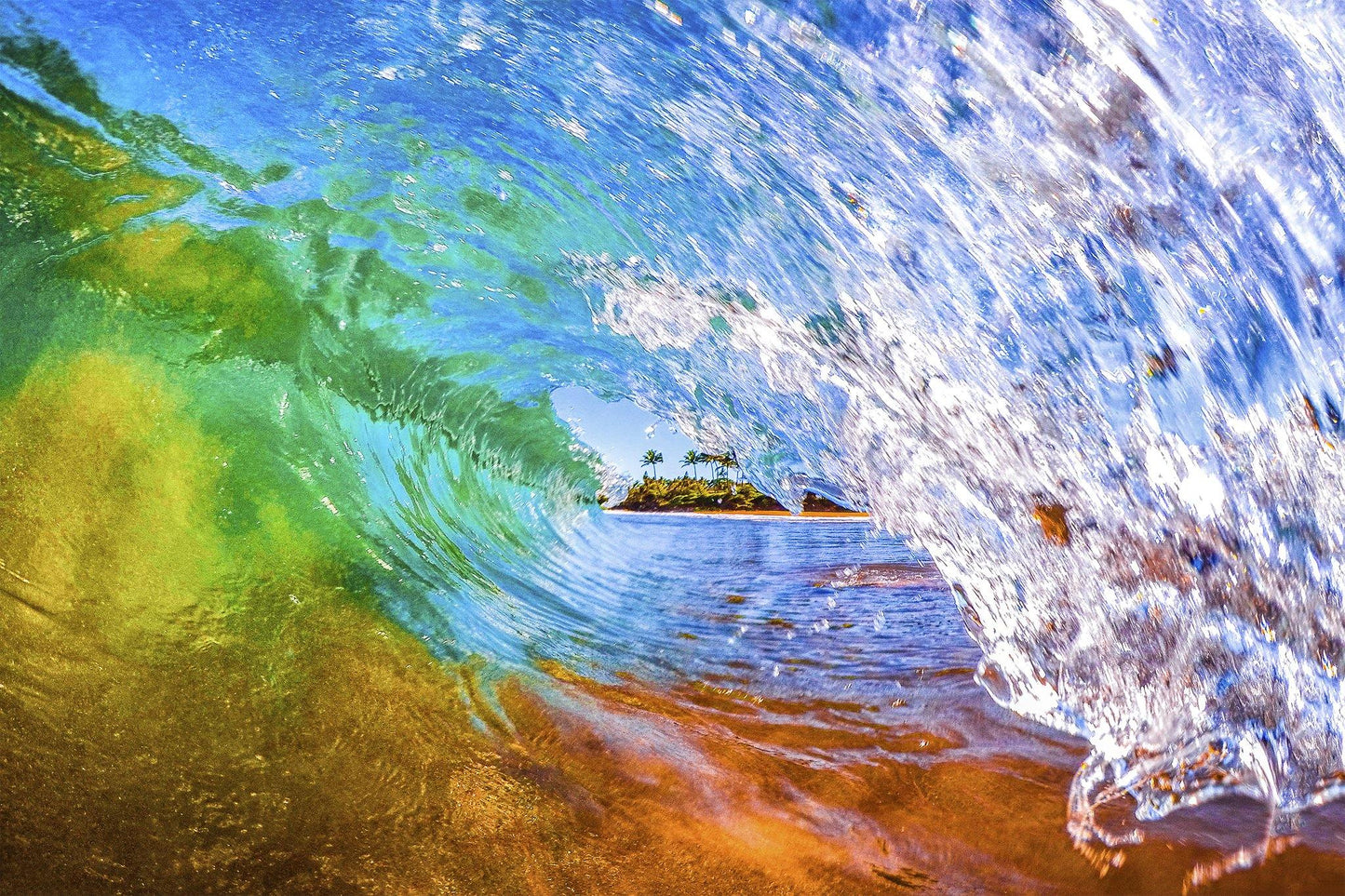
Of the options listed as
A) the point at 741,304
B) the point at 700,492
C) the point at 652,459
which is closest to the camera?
the point at 741,304

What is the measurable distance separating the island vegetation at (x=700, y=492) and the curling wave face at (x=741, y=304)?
1.10 feet

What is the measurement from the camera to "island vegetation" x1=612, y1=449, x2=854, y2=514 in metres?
3.24

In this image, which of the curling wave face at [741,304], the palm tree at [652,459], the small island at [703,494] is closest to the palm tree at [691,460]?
the small island at [703,494]

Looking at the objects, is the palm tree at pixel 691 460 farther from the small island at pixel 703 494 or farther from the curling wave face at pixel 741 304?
the curling wave face at pixel 741 304

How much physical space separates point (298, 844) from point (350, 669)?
18.6 inches

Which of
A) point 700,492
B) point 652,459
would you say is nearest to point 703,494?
point 700,492

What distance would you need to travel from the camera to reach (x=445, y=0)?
6.48 feet

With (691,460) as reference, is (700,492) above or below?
below

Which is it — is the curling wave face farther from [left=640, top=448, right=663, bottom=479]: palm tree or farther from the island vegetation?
the island vegetation

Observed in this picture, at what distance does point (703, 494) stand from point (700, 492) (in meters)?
0.03

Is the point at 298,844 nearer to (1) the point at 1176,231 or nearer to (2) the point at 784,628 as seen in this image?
(2) the point at 784,628

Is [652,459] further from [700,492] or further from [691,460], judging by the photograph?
[700,492]

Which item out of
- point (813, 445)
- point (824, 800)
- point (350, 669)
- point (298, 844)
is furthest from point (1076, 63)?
point (298, 844)

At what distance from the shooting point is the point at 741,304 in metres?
2.43
